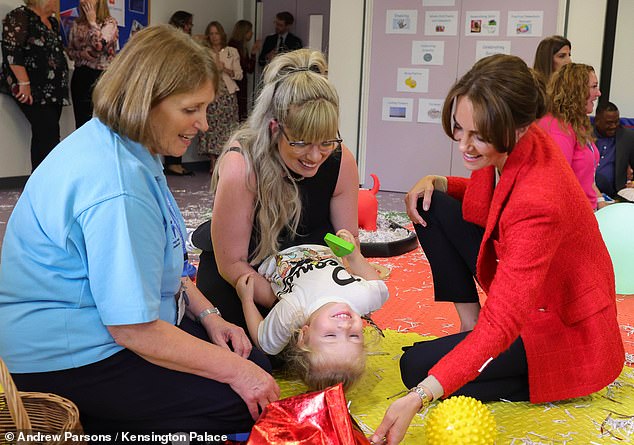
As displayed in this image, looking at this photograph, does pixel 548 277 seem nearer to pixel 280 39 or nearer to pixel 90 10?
pixel 90 10

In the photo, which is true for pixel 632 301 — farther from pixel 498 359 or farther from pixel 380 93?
pixel 380 93

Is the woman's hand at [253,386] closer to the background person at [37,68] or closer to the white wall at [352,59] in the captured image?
the background person at [37,68]

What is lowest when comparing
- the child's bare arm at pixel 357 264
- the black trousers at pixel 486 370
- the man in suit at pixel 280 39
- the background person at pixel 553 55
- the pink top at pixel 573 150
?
the black trousers at pixel 486 370

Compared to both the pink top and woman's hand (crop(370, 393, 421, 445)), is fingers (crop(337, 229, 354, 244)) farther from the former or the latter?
the pink top

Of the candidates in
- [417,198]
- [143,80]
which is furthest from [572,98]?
[143,80]

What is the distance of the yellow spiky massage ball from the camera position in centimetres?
164

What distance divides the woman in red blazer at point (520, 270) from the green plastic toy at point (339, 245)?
1.21ft

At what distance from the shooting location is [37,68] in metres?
5.44

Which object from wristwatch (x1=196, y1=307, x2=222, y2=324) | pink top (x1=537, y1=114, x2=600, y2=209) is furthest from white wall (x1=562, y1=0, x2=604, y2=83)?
wristwatch (x1=196, y1=307, x2=222, y2=324)

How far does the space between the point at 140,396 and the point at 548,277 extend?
1084mm

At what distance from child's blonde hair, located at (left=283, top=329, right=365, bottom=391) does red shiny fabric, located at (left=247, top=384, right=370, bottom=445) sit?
268mm

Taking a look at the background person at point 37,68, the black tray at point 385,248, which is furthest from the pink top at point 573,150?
the background person at point 37,68

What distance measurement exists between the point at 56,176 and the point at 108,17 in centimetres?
508

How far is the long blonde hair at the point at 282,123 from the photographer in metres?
2.11
